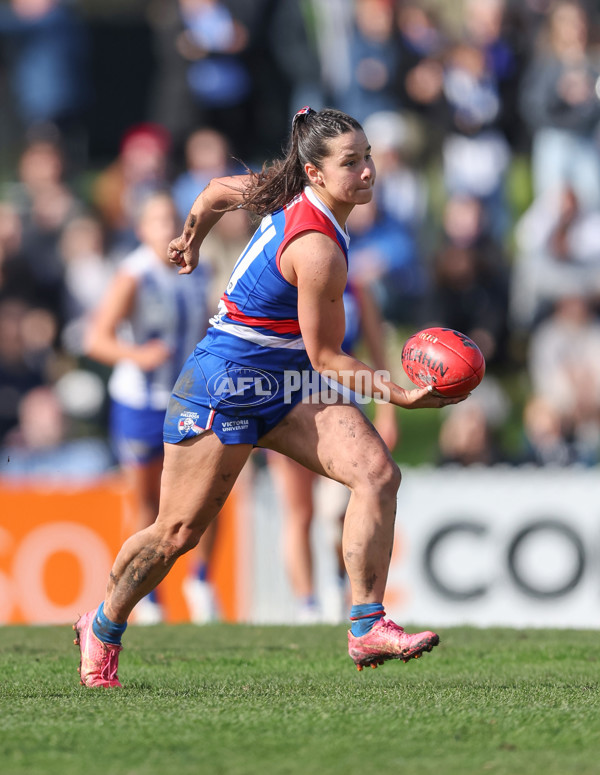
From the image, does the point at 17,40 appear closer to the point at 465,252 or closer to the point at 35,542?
the point at 465,252

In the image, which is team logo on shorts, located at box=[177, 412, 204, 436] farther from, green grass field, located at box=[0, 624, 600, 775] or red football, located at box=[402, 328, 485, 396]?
green grass field, located at box=[0, 624, 600, 775]

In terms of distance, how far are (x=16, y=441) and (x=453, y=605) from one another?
4.05 metres

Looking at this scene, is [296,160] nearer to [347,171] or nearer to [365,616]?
[347,171]

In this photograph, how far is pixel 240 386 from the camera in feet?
16.6

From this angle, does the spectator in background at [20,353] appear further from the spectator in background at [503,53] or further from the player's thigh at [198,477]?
the player's thigh at [198,477]

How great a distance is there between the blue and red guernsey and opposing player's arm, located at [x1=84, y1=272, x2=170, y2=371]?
9.96 ft

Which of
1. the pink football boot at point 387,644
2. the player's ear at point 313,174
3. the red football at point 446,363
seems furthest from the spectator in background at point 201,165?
the pink football boot at point 387,644

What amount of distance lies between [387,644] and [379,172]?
831 centimetres

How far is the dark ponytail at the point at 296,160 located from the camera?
5.09 meters

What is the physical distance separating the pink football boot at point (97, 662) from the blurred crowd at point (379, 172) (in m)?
5.44

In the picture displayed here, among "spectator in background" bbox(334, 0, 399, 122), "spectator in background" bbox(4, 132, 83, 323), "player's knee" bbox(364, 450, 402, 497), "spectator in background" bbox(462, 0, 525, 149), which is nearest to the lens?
"player's knee" bbox(364, 450, 402, 497)

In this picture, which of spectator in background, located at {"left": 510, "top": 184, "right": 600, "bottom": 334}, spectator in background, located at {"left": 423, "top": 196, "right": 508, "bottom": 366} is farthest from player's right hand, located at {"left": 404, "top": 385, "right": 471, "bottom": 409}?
spectator in background, located at {"left": 510, "top": 184, "right": 600, "bottom": 334}

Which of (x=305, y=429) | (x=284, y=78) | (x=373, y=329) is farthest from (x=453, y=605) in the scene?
(x=284, y=78)

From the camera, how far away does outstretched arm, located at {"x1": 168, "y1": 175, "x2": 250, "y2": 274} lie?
17.9 feet
